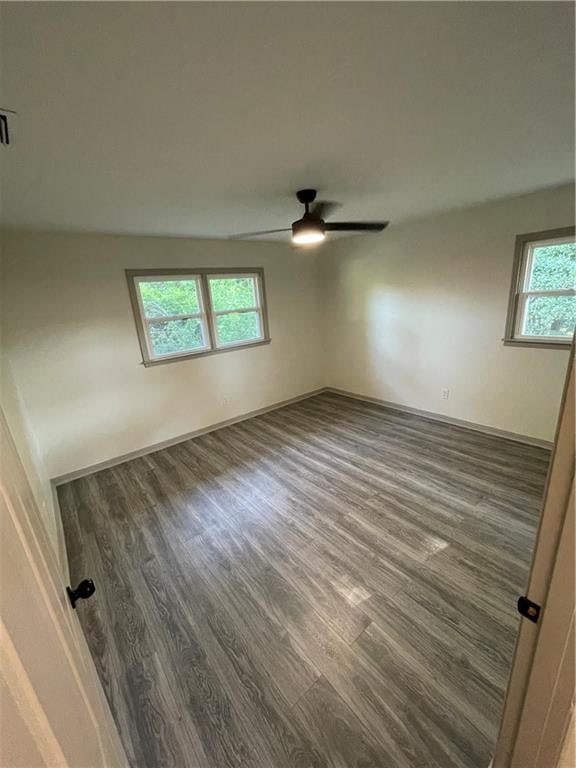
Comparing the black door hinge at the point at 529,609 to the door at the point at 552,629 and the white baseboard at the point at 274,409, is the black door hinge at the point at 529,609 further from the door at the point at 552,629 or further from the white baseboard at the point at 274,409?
the white baseboard at the point at 274,409

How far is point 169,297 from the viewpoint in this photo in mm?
3693

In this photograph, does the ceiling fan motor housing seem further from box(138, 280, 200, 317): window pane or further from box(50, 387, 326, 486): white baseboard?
box(50, 387, 326, 486): white baseboard

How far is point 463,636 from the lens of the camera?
1.57 m

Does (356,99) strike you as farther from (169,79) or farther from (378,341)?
(378,341)

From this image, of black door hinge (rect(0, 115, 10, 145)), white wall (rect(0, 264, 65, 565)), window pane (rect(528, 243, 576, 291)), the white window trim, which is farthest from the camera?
the white window trim

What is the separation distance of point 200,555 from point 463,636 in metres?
1.65

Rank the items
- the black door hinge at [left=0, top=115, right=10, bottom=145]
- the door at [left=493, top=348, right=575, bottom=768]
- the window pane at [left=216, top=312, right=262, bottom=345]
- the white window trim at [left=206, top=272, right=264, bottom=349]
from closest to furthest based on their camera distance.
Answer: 1. the door at [left=493, top=348, right=575, bottom=768]
2. the black door hinge at [left=0, top=115, right=10, bottom=145]
3. the white window trim at [left=206, top=272, right=264, bottom=349]
4. the window pane at [left=216, top=312, right=262, bottom=345]

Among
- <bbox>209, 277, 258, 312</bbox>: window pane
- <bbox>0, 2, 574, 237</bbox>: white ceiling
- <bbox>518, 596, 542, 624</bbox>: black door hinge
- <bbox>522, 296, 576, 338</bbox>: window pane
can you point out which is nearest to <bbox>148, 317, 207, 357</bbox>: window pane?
<bbox>209, 277, 258, 312</bbox>: window pane

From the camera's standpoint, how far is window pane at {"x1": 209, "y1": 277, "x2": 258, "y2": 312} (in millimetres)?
4016

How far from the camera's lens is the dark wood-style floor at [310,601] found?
1274 mm

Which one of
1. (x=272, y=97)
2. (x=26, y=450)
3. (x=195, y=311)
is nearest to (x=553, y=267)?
(x=272, y=97)

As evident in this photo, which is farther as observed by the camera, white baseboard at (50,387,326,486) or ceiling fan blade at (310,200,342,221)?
white baseboard at (50,387,326,486)

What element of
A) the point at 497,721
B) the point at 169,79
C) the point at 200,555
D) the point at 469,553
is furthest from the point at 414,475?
the point at 169,79

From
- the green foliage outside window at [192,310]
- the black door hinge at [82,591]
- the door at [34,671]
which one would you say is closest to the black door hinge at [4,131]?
the door at [34,671]
